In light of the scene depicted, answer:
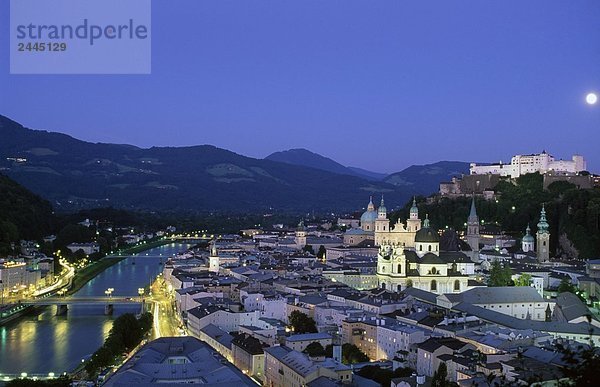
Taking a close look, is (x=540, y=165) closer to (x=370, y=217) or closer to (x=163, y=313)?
(x=370, y=217)

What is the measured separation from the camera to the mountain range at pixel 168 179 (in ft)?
206

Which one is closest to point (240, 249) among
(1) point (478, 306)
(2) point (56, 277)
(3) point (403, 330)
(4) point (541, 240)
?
(2) point (56, 277)

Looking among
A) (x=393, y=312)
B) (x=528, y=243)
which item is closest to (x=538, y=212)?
(x=528, y=243)

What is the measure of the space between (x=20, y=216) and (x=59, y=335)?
15378 millimetres

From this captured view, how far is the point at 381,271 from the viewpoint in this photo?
15750 mm

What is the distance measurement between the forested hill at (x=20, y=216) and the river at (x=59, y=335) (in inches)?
192

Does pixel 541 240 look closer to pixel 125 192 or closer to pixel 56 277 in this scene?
pixel 56 277

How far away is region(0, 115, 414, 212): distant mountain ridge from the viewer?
Answer: 62.8 metres

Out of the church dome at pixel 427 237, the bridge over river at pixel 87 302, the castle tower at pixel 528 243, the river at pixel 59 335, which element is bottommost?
the river at pixel 59 335

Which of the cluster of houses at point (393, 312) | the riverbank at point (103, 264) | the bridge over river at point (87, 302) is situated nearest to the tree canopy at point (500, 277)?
the cluster of houses at point (393, 312)

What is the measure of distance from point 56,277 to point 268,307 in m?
9.88

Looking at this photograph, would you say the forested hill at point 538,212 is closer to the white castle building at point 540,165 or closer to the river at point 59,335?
the white castle building at point 540,165

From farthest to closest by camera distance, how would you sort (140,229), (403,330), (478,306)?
(140,229) → (478,306) → (403,330)

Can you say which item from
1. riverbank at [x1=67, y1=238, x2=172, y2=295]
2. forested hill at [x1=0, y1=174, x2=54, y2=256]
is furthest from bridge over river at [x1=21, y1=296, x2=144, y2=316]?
forested hill at [x1=0, y1=174, x2=54, y2=256]
